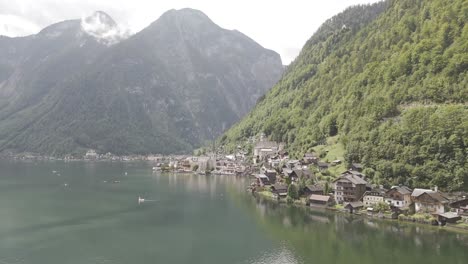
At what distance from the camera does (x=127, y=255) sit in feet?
140

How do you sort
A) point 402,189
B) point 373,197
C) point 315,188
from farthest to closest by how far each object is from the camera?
point 315,188
point 373,197
point 402,189

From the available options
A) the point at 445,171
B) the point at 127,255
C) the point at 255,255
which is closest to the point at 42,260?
the point at 127,255

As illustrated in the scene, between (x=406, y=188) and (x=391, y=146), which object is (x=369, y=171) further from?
(x=406, y=188)

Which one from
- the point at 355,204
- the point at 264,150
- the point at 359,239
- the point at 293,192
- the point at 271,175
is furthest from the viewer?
the point at 264,150

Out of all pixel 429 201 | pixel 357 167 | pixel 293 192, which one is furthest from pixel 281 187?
pixel 429 201

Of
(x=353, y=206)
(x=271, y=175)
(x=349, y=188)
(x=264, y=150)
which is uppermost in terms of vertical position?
(x=264, y=150)

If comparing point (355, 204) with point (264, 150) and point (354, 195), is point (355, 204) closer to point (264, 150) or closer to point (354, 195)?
point (354, 195)

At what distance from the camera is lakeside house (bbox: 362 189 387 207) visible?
2423 inches

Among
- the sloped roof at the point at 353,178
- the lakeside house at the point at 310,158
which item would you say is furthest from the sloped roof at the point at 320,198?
the lakeside house at the point at 310,158

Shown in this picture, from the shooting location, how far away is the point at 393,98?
278 ft

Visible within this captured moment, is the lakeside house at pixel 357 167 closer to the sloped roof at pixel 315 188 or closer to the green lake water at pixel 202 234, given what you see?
the sloped roof at pixel 315 188

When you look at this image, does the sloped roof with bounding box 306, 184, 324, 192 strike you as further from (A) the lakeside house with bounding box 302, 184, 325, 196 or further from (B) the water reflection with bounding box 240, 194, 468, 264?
(B) the water reflection with bounding box 240, 194, 468, 264

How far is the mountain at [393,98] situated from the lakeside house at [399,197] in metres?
4.40

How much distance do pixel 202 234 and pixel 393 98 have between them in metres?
53.1
